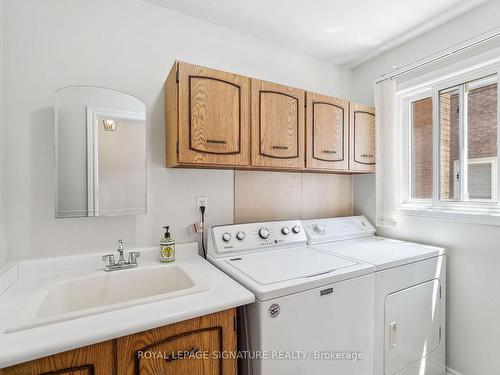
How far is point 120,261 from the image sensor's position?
142 cm

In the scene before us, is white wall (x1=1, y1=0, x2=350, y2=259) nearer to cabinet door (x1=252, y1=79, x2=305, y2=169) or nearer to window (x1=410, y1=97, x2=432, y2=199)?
cabinet door (x1=252, y1=79, x2=305, y2=169)

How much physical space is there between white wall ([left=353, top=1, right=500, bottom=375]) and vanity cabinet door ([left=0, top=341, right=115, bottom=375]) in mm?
2061

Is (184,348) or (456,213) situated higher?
(456,213)

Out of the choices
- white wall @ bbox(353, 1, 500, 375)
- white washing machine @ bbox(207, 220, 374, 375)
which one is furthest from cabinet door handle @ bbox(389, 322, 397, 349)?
white wall @ bbox(353, 1, 500, 375)

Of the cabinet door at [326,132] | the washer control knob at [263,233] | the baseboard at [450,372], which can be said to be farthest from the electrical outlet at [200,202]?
the baseboard at [450,372]

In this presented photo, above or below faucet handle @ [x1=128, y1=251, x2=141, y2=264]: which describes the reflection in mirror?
above

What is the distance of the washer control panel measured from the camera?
159 centimetres

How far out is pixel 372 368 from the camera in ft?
4.61

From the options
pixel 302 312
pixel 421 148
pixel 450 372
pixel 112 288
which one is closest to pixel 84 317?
pixel 112 288

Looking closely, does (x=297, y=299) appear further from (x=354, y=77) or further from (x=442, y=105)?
(x=354, y=77)

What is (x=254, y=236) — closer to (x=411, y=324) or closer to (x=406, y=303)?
(x=406, y=303)

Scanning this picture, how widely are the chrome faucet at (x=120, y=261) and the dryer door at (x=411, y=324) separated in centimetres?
→ 146

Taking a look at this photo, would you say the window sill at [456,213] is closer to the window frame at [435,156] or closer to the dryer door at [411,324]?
the window frame at [435,156]

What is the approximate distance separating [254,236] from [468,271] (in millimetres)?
1420
